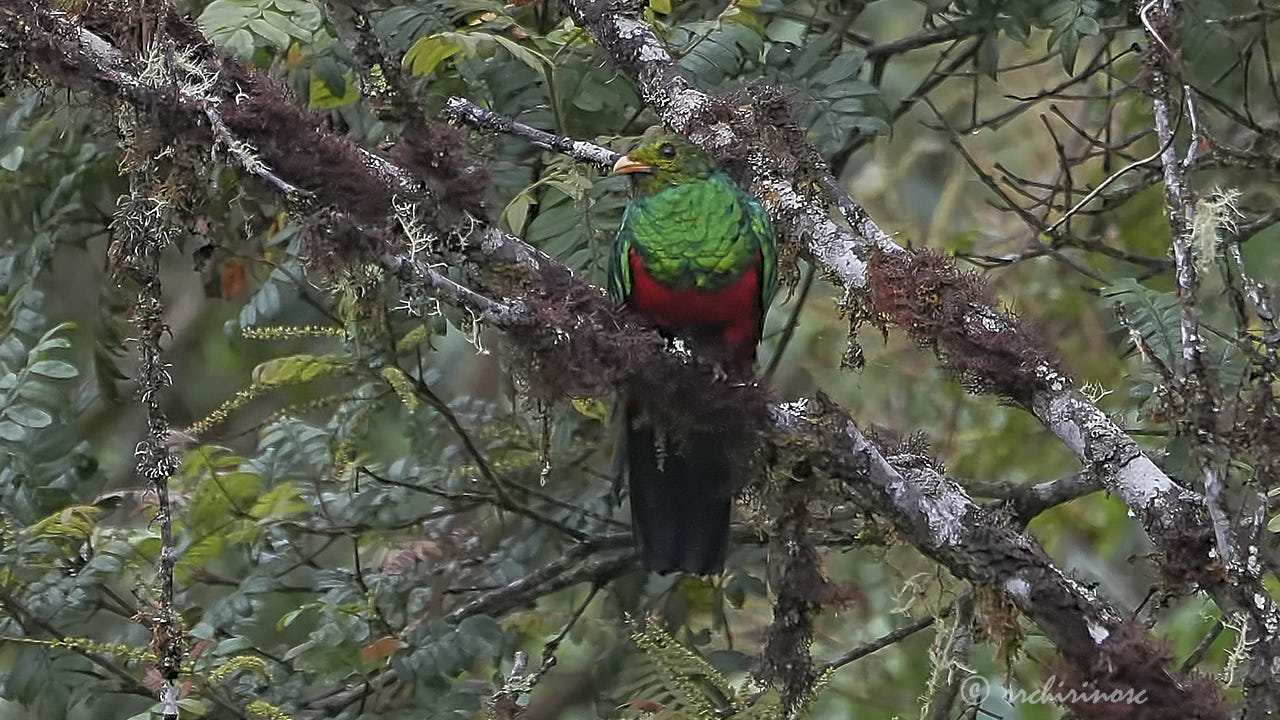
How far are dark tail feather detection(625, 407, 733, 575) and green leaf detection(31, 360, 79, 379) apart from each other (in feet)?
4.48

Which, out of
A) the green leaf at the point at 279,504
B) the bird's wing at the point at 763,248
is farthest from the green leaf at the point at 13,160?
the bird's wing at the point at 763,248

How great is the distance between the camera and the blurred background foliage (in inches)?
141

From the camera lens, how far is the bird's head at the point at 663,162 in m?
3.78

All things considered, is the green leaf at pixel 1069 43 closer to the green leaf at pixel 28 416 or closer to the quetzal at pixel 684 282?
the quetzal at pixel 684 282

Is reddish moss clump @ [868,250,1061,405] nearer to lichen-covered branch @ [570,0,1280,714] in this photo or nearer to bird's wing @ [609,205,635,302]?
lichen-covered branch @ [570,0,1280,714]

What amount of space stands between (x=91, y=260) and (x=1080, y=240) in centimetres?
377

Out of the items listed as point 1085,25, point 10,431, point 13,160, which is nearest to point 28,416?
point 10,431

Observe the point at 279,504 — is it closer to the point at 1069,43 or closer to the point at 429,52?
the point at 429,52

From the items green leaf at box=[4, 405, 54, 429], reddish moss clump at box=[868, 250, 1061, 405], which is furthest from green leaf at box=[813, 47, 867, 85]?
green leaf at box=[4, 405, 54, 429]

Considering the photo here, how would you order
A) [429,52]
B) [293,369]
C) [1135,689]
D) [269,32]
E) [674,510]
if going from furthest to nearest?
[293,369] < [674,510] < [429,52] < [269,32] < [1135,689]

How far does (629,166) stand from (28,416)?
163 cm

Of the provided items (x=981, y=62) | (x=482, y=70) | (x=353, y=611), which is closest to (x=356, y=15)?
(x=482, y=70)

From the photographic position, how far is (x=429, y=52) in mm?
3330

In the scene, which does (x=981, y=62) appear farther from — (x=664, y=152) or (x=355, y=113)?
(x=355, y=113)
